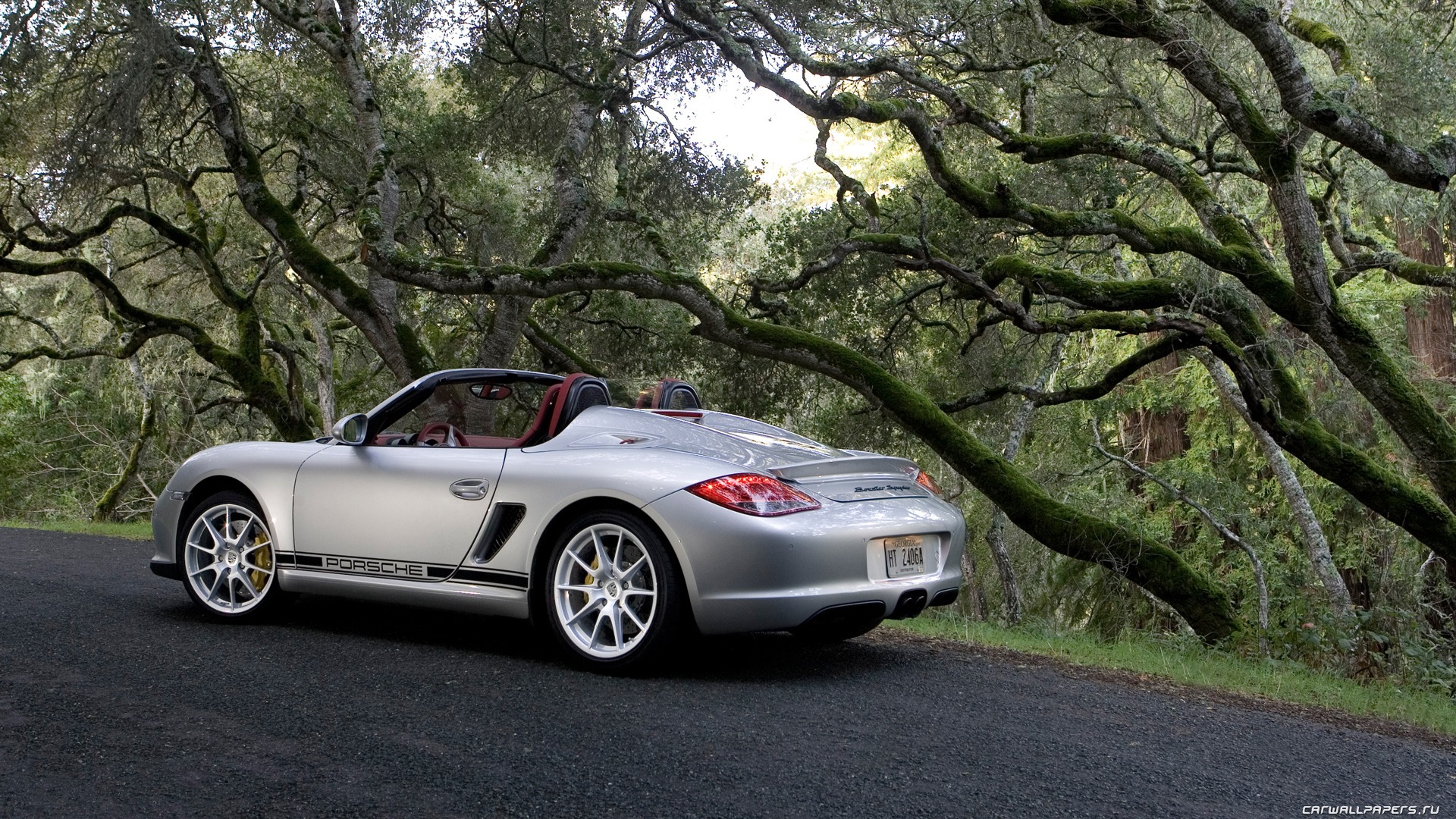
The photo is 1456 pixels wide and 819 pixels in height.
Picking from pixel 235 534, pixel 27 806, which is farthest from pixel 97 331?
pixel 27 806

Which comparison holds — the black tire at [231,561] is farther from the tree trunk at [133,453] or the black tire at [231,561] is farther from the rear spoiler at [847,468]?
the tree trunk at [133,453]

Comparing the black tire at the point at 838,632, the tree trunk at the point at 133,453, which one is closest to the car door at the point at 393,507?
the black tire at the point at 838,632

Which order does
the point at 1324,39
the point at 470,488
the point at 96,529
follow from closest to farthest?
1. the point at 470,488
2. the point at 1324,39
3. the point at 96,529

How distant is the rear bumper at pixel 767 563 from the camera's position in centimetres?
495

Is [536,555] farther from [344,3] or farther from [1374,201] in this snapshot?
[1374,201]

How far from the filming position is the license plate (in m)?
5.34

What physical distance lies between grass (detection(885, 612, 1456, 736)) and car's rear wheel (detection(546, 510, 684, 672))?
237cm

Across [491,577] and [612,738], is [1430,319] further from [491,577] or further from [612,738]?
[612,738]

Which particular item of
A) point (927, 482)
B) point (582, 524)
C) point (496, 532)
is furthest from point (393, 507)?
Answer: point (927, 482)

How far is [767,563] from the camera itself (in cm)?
494

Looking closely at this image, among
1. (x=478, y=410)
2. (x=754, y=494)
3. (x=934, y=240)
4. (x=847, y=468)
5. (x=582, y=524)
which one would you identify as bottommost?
(x=582, y=524)

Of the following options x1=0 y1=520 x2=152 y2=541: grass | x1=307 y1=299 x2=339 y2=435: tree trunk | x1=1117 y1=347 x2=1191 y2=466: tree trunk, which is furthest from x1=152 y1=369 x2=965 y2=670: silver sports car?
x1=1117 y1=347 x2=1191 y2=466: tree trunk

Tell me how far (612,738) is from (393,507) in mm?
2382

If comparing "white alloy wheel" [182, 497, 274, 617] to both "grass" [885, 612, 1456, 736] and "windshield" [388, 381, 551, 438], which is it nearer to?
"windshield" [388, 381, 551, 438]
